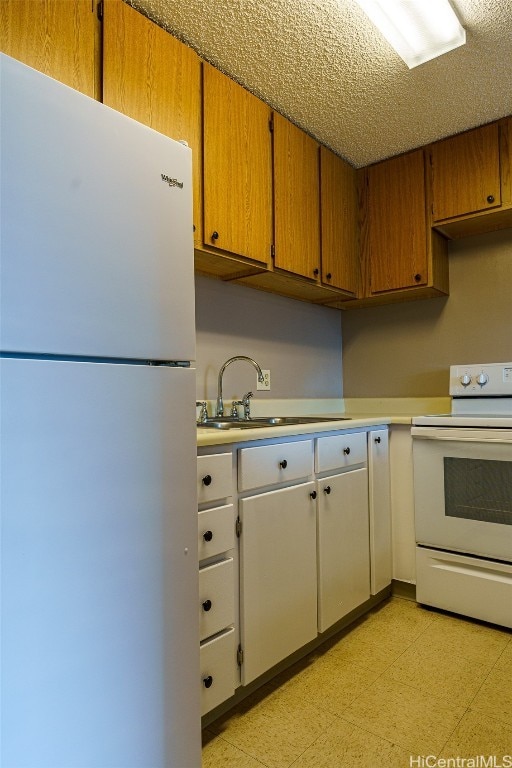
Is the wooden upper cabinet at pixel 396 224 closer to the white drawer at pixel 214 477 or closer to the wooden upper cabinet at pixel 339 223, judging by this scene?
the wooden upper cabinet at pixel 339 223

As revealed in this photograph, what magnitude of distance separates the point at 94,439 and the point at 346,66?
5.82 feet

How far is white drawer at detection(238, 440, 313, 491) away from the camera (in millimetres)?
1412

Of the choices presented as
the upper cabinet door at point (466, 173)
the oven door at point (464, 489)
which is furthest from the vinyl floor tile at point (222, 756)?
the upper cabinet door at point (466, 173)

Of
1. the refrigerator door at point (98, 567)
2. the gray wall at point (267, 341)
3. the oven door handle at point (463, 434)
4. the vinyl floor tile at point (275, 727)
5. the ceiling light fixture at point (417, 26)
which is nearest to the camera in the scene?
the refrigerator door at point (98, 567)

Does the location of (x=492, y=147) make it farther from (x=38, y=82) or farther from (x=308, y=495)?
(x=38, y=82)

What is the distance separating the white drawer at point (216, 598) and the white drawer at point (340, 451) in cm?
55

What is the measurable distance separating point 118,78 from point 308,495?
1.47m

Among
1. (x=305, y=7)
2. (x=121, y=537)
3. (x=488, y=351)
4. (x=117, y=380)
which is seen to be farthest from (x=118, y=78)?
(x=488, y=351)

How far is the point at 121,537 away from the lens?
865 millimetres

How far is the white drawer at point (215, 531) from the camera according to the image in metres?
1.26

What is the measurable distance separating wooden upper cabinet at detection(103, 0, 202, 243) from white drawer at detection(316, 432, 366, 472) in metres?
0.89

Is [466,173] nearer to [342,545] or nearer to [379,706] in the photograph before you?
[342,545]

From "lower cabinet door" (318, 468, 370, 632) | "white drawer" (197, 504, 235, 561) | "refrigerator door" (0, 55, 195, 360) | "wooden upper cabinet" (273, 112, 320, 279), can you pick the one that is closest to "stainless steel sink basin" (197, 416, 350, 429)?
"lower cabinet door" (318, 468, 370, 632)

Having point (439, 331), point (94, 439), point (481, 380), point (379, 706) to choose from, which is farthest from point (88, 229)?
point (439, 331)
